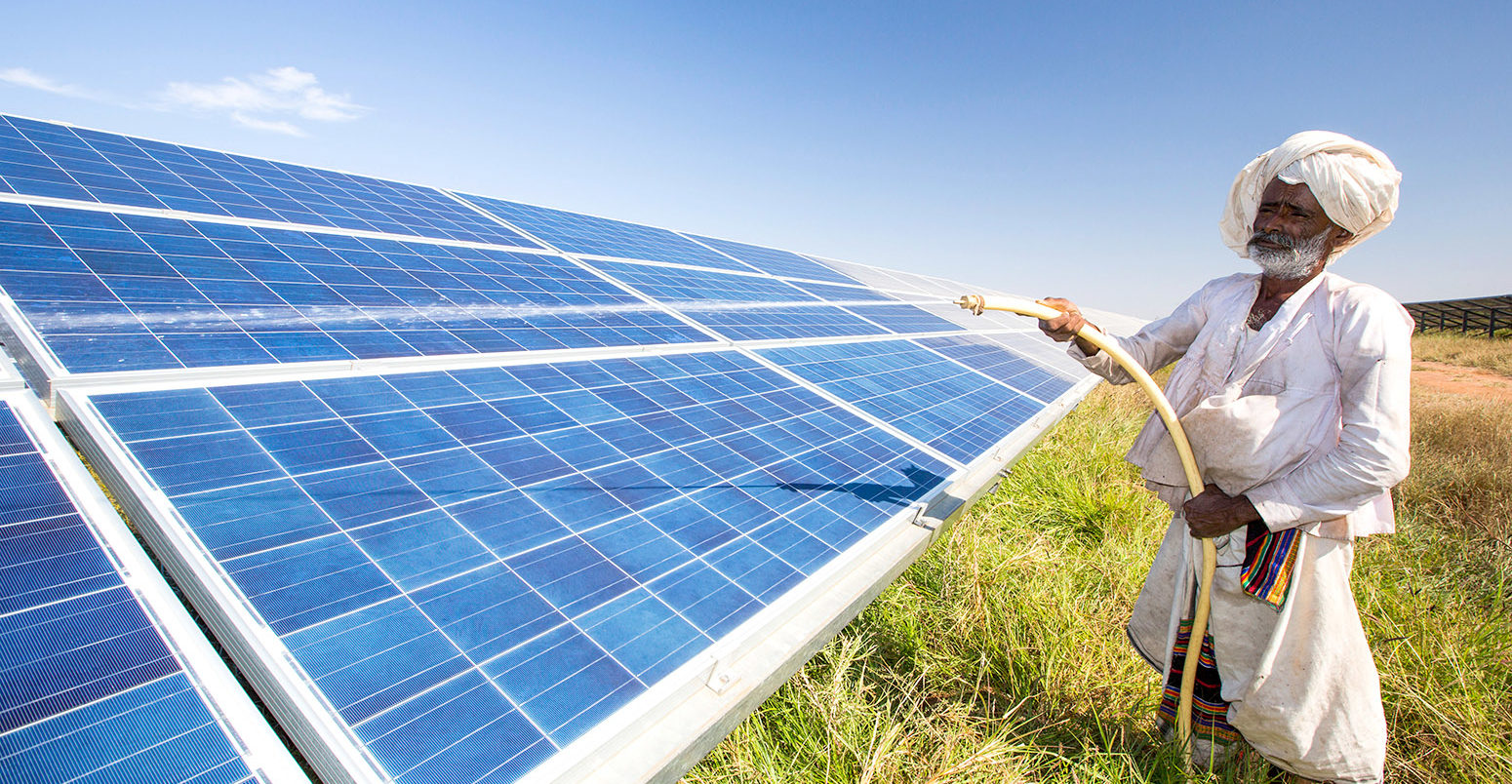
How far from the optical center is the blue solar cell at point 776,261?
12.4 meters

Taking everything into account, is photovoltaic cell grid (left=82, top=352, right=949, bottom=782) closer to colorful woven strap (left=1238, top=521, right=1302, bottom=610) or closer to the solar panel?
the solar panel

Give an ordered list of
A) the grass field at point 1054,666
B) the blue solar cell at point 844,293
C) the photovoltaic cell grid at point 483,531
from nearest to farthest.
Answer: the photovoltaic cell grid at point 483,531
the grass field at point 1054,666
the blue solar cell at point 844,293

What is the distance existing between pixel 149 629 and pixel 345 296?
9.43 ft

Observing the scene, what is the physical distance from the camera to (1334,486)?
8.86 feet

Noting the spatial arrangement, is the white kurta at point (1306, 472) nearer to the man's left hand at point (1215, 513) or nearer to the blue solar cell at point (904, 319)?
the man's left hand at point (1215, 513)

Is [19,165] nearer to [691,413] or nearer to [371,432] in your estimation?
[371,432]

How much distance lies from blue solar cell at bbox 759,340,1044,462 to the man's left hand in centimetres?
202

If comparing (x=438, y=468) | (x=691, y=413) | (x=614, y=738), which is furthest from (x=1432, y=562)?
(x=438, y=468)

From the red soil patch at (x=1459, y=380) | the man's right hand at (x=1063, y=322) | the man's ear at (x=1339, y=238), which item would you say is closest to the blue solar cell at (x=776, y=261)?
the man's right hand at (x=1063, y=322)

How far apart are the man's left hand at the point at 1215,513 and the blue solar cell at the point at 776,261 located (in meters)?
9.07

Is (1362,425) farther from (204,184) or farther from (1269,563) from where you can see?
(204,184)

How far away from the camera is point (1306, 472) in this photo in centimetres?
280

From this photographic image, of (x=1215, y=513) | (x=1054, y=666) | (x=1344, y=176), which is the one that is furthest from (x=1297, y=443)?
(x=1054, y=666)

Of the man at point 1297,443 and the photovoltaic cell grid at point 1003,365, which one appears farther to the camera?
the photovoltaic cell grid at point 1003,365
